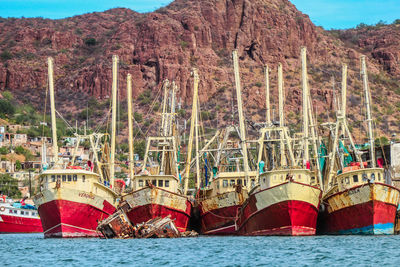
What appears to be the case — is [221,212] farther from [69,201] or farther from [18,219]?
[18,219]

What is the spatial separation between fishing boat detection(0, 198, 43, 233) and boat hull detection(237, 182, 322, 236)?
145ft

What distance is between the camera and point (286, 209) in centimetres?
7294

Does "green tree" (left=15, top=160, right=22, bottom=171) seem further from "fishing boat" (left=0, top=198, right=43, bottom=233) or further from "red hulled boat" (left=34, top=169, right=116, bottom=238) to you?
"red hulled boat" (left=34, top=169, right=116, bottom=238)

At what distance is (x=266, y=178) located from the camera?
75.6m

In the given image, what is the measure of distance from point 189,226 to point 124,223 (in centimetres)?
1054

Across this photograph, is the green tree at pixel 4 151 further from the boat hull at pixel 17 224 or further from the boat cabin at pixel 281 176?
the boat cabin at pixel 281 176

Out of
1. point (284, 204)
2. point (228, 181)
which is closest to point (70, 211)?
point (228, 181)

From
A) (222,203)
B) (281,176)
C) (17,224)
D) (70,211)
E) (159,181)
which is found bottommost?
(17,224)

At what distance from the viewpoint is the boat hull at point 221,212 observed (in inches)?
3196

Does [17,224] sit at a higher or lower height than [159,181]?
lower

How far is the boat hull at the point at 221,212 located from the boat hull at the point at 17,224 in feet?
110

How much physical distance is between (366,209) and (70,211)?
29.3 meters

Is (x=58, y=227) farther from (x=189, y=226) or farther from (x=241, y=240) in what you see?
(x=241, y=240)

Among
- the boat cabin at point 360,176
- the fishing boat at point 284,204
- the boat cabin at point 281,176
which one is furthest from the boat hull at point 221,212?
the boat cabin at point 360,176
